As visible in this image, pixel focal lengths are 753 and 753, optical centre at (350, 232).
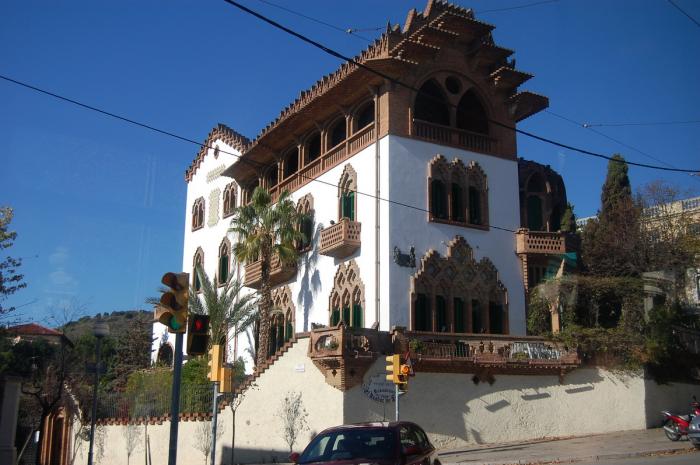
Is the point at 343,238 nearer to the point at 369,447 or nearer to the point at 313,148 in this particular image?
the point at 313,148

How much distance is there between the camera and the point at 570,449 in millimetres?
20828

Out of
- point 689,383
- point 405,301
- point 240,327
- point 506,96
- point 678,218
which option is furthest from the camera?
point 678,218

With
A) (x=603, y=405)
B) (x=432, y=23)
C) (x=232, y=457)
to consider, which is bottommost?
(x=232, y=457)

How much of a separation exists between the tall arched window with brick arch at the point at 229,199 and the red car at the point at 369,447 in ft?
96.2

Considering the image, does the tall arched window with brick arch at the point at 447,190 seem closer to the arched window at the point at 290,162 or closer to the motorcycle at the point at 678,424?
the arched window at the point at 290,162

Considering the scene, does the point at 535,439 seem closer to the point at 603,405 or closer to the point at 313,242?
the point at 603,405

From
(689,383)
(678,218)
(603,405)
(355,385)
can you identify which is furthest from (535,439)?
(678,218)

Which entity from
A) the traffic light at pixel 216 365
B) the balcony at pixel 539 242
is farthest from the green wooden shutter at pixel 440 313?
the traffic light at pixel 216 365

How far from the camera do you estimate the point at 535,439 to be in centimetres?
2378

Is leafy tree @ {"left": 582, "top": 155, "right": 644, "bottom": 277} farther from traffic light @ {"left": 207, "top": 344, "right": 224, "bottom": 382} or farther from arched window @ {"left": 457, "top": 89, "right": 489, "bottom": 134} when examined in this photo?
traffic light @ {"left": 207, "top": 344, "right": 224, "bottom": 382}

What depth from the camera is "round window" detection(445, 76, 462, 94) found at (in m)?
29.7

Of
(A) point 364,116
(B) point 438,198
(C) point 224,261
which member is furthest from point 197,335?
(C) point 224,261

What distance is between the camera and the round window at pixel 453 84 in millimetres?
29719

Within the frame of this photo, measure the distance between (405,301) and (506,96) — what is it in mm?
10108
